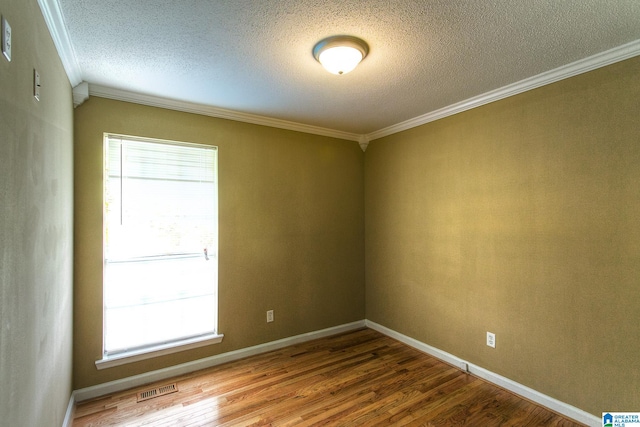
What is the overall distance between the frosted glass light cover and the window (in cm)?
159

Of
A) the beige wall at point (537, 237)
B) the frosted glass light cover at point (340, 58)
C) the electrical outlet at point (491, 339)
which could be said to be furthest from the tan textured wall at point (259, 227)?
the electrical outlet at point (491, 339)

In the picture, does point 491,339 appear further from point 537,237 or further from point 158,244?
point 158,244

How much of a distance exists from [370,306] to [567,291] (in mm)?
2200

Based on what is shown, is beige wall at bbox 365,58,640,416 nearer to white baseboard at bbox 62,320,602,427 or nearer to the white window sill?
white baseboard at bbox 62,320,602,427

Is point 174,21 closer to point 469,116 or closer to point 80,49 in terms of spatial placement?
point 80,49

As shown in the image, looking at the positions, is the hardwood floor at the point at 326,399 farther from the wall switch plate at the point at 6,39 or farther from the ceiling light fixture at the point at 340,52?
the ceiling light fixture at the point at 340,52

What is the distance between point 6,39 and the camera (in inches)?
39.0

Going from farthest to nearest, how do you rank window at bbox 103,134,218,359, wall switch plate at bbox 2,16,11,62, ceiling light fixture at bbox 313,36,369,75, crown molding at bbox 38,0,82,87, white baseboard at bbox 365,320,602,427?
window at bbox 103,134,218,359 < white baseboard at bbox 365,320,602,427 < ceiling light fixture at bbox 313,36,369,75 < crown molding at bbox 38,0,82,87 < wall switch plate at bbox 2,16,11,62

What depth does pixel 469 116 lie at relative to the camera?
110 inches

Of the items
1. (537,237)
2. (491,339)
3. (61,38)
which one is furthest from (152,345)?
(537,237)

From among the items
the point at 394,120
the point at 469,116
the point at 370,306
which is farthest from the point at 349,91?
the point at 370,306
